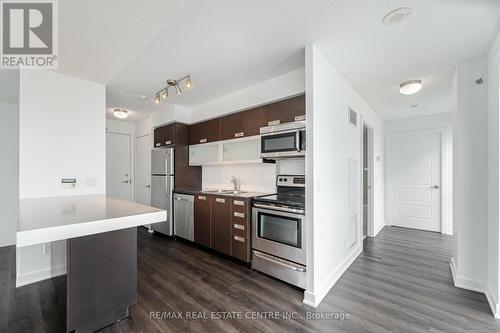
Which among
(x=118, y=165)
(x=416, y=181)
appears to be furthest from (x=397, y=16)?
(x=118, y=165)

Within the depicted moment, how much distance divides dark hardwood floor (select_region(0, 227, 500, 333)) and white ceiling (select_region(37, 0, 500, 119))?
96.1 inches

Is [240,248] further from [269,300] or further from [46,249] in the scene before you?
[46,249]

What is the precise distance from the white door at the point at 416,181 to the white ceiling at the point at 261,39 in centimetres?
197

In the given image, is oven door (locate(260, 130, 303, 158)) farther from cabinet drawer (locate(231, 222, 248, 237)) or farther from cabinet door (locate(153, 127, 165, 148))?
cabinet door (locate(153, 127, 165, 148))

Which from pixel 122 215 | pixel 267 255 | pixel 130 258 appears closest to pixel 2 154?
pixel 130 258

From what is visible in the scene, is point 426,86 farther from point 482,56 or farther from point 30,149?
point 30,149

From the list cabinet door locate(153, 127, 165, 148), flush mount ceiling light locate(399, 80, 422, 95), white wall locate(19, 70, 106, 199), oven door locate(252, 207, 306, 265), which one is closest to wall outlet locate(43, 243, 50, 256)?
white wall locate(19, 70, 106, 199)

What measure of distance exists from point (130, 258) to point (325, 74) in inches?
100.0

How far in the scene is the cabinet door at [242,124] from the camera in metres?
3.08

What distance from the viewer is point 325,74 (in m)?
2.29

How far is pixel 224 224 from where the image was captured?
302 cm

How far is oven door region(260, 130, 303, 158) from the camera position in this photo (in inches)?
97.8

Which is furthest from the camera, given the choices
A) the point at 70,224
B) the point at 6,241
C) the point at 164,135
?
the point at 164,135

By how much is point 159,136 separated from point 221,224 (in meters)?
2.41
